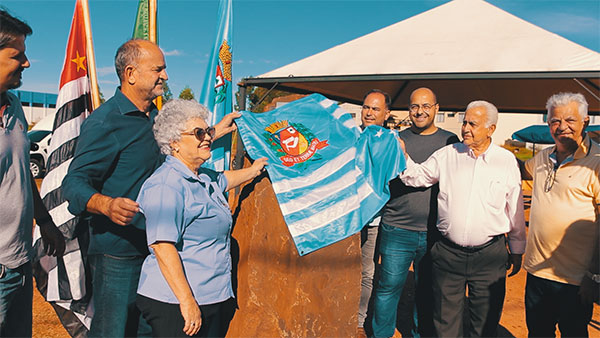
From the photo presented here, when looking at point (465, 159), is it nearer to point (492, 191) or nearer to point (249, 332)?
point (492, 191)

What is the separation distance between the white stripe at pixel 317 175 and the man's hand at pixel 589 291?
1.68m

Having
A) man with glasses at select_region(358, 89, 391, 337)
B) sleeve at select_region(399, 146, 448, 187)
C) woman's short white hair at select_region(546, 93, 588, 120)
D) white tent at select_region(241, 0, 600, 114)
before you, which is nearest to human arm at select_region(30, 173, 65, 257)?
man with glasses at select_region(358, 89, 391, 337)

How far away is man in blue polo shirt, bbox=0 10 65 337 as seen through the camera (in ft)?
6.21

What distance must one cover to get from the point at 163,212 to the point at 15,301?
3.25ft

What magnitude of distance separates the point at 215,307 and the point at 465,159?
78.6 inches

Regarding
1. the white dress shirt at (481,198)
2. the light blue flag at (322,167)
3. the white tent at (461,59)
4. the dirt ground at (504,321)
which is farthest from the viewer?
the white tent at (461,59)

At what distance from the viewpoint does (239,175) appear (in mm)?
2592

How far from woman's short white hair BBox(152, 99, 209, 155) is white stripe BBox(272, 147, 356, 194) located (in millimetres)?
952

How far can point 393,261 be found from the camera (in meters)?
3.20

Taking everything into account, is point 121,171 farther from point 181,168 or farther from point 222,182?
point 222,182

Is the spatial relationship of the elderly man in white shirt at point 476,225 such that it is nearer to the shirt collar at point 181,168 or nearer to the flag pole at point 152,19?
the shirt collar at point 181,168

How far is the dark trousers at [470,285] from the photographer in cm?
279

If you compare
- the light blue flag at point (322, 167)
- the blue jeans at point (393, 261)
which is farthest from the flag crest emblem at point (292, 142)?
the blue jeans at point (393, 261)

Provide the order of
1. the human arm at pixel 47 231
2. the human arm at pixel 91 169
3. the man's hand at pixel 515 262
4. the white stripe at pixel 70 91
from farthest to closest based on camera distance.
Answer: the white stripe at pixel 70 91 < the man's hand at pixel 515 262 < the human arm at pixel 47 231 < the human arm at pixel 91 169
